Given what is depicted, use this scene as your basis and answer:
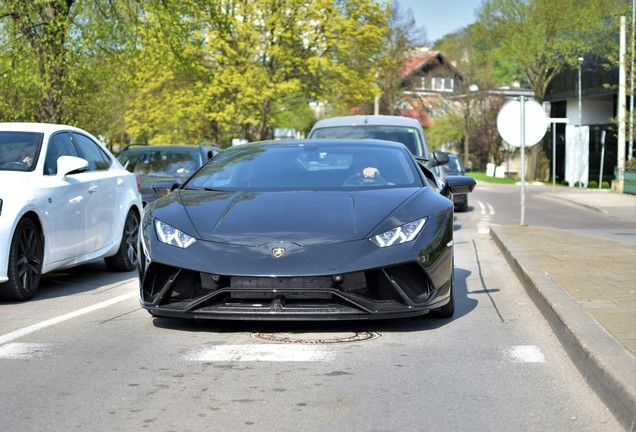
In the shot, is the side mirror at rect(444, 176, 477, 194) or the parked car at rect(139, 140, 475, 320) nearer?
the parked car at rect(139, 140, 475, 320)

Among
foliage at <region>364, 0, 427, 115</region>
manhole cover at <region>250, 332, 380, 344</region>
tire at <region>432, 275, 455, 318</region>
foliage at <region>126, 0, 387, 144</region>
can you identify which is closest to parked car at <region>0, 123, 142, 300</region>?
manhole cover at <region>250, 332, 380, 344</region>

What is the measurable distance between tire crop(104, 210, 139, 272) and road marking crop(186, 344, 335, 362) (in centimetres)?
494

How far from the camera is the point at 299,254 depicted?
255 inches

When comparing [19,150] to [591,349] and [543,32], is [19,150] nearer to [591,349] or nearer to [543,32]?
[591,349]

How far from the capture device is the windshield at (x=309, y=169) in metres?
7.70

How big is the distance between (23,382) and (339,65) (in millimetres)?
39199

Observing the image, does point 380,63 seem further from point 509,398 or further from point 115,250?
point 509,398

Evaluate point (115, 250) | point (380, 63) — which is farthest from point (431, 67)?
point (115, 250)

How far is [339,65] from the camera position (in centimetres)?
4378

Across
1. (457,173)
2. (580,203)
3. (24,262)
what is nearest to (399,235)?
(24,262)

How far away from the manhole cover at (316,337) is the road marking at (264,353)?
16cm

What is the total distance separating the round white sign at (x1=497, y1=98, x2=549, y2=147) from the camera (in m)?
17.2

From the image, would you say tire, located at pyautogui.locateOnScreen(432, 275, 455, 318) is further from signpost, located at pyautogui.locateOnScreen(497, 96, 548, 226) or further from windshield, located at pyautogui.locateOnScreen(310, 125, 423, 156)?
signpost, located at pyautogui.locateOnScreen(497, 96, 548, 226)

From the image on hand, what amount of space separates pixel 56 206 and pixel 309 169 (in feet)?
8.26
